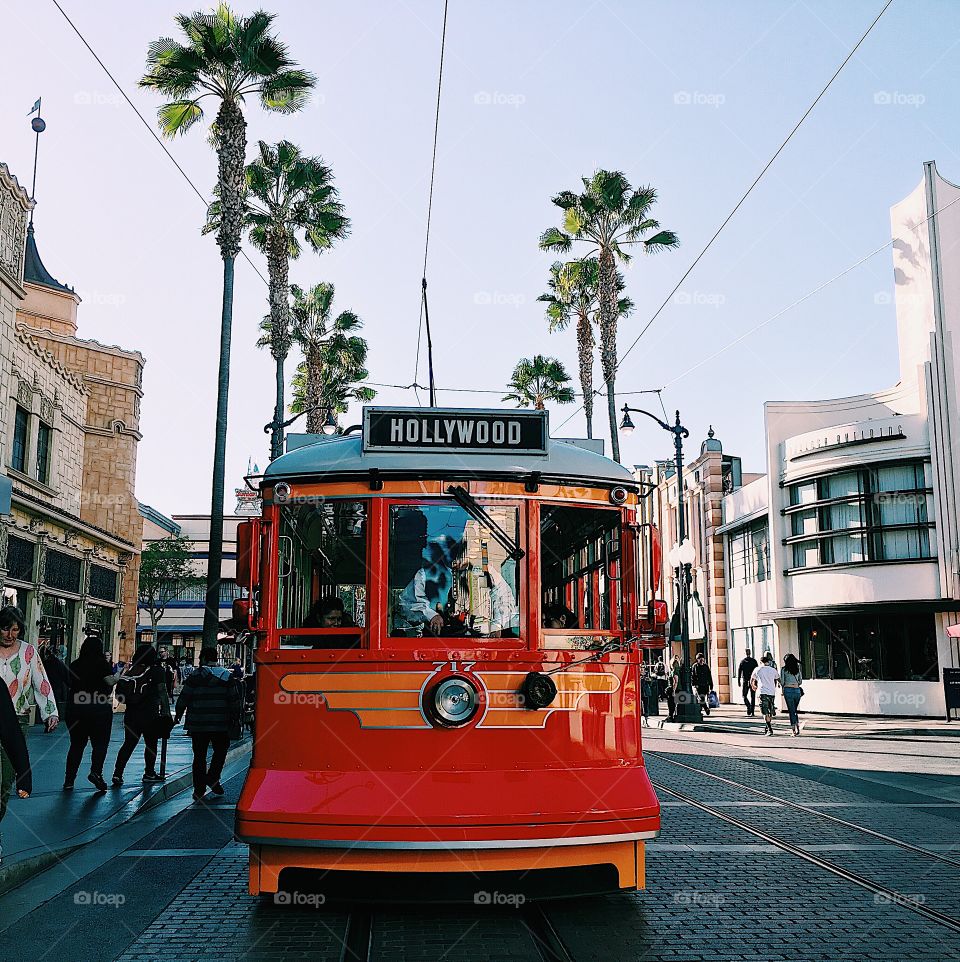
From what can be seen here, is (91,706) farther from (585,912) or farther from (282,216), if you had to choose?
(282,216)

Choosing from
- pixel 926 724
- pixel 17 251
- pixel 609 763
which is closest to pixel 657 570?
pixel 609 763

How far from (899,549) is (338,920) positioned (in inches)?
1013

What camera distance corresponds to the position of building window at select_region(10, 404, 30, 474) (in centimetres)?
2330

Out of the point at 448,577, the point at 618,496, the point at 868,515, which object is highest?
the point at 868,515

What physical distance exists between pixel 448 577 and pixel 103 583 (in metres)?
26.0

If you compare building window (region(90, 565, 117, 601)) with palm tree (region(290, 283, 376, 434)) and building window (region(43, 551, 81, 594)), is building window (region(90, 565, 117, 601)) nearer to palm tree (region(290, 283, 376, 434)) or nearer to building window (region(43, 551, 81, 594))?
building window (region(43, 551, 81, 594))

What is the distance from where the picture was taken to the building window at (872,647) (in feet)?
92.6

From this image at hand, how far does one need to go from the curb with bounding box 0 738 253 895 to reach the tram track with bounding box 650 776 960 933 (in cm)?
586

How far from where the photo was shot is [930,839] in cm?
924

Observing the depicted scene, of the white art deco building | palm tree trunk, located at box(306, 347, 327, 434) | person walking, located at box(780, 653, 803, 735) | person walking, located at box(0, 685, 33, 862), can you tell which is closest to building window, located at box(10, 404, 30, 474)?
palm tree trunk, located at box(306, 347, 327, 434)

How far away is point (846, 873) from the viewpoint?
7.57 metres

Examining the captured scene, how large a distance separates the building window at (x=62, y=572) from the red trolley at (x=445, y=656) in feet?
64.7

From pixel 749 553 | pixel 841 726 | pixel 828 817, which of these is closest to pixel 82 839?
pixel 828 817

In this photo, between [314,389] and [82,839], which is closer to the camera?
[82,839]
